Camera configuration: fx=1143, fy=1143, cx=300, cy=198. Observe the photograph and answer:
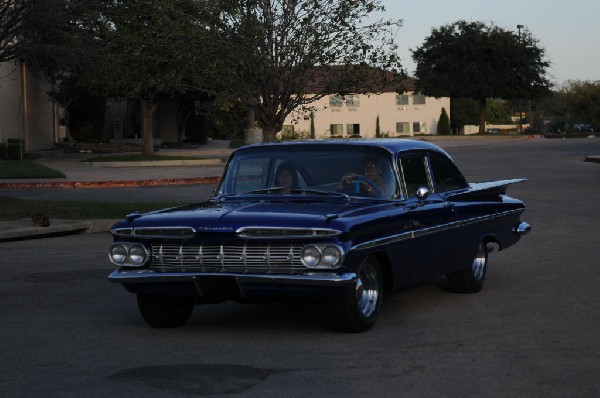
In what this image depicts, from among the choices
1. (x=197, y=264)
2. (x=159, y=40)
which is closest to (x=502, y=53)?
(x=159, y=40)

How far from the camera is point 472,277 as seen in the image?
36.5ft

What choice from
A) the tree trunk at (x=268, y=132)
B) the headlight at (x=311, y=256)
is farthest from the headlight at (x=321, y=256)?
the tree trunk at (x=268, y=132)

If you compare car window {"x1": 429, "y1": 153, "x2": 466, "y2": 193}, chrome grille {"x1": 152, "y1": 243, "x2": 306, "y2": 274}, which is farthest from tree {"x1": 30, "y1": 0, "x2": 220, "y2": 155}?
chrome grille {"x1": 152, "y1": 243, "x2": 306, "y2": 274}

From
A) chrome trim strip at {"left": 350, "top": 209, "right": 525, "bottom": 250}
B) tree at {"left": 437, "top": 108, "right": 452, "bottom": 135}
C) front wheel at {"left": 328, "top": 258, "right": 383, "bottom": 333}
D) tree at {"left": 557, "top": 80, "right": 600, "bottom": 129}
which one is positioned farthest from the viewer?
tree at {"left": 557, "top": 80, "right": 600, "bottom": 129}

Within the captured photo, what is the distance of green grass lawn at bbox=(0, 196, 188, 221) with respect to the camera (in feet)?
65.8

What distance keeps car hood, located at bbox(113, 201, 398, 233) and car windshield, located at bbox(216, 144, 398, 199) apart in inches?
13.4

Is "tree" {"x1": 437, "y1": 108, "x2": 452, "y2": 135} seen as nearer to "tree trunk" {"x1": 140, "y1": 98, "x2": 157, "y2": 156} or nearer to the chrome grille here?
"tree trunk" {"x1": 140, "y1": 98, "x2": 157, "y2": 156}

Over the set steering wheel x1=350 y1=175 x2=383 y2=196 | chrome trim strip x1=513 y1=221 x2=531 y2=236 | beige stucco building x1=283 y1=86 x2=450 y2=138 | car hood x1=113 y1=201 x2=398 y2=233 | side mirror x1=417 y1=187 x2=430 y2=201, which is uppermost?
beige stucco building x1=283 y1=86 x2=450 y2=138

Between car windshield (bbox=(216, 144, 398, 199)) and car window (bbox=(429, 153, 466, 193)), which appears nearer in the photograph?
car windshield (bbox=(216, 144, 398, 199))

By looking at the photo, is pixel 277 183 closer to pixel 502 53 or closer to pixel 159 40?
pixel 159 40

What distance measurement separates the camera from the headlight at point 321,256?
8477 millimetres

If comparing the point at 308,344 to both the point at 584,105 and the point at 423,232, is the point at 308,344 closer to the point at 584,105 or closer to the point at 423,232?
the point at 423,232

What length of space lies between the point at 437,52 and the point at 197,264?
98.4 meters

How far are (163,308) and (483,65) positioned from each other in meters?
95.7
